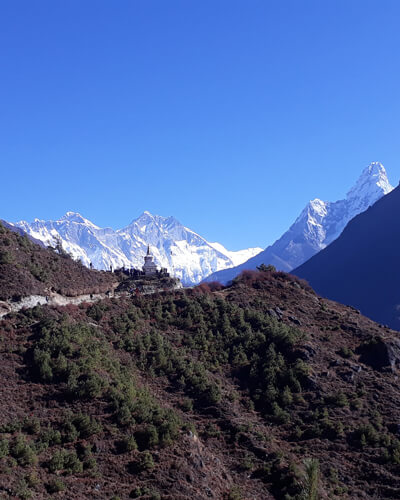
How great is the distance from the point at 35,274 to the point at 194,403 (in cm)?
2281

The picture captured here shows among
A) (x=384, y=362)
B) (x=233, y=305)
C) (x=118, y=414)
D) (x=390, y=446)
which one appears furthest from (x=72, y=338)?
(x=384, y=362)

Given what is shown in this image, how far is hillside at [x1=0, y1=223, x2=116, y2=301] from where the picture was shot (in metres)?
47.1

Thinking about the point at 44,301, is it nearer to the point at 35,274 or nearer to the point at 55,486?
the point at 35,274

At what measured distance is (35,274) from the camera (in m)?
51.4

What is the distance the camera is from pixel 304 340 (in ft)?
160

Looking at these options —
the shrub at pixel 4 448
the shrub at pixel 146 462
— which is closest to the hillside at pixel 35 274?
the shrub at pixel 4 448

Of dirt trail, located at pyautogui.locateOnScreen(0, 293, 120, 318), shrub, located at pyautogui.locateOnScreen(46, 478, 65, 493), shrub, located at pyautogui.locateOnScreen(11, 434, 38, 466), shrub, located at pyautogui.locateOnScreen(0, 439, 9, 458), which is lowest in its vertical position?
shrub, located at pyautogui.locateOnScreen(46, 478, 65, 493)

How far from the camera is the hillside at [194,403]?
28594 millimetres

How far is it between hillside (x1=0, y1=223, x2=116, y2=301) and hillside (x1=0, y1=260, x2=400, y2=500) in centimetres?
399

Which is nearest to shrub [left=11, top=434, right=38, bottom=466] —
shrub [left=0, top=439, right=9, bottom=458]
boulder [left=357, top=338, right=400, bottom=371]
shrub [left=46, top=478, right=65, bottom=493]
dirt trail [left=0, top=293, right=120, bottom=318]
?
shrub [left=0, top=439, right=9, bottom=458]

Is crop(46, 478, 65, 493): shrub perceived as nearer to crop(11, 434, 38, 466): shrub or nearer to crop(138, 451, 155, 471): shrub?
crop(11, 434, 38, 466): shrub

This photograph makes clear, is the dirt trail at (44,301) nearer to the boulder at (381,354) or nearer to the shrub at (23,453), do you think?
the shrub at (23,453)

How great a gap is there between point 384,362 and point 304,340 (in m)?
7.69

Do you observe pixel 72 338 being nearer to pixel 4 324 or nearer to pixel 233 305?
pixel 4 324
